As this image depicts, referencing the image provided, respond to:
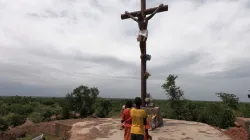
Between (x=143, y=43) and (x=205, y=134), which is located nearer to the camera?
(x=205, y=134)

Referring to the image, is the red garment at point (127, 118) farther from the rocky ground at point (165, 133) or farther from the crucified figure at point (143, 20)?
the crucified figure at point (143, 20)

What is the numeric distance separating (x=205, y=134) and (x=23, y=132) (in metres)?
10.6

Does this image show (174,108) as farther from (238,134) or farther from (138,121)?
(138,121)

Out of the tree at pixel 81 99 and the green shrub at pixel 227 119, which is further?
the tree at pixel 81 99

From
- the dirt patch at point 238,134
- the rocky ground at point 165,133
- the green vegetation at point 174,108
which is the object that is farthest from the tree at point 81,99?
the dirt patch at point 238,134

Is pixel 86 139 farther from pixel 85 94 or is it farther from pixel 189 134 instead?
pixel 85 94

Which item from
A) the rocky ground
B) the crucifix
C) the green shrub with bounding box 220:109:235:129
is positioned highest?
the crucifix

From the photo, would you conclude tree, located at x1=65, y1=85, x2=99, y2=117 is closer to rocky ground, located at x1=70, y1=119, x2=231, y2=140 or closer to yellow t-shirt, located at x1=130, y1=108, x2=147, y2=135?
rocky ground, located at x1=70, y1=119, x2=231, y2=140

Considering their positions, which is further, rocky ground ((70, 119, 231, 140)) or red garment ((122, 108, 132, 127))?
rocky ground ((70, 119, 231, 140))

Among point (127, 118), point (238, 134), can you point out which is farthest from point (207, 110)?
point (127, 118)

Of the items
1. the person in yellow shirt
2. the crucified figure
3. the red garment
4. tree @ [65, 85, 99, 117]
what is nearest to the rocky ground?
the red garment

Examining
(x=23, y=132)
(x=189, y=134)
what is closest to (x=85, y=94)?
(x=23, y=132)

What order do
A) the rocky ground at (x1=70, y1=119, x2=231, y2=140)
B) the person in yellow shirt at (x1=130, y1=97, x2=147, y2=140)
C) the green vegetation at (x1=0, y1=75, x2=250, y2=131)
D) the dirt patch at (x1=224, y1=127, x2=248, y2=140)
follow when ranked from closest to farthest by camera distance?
1. the person in yellow shirt at (x1=130, y1=97, x2=147, y2=140)
2. the rocky ground at (x1=70, y1=119, x2=231, y2=140)
3. the dirt patch at (x1=224, y1=127, x2=248, y2=140)
4. the green vegetation at (x1=0, y1=75, x2=250, y2=131)

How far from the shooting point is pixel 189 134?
7625 millimetres
